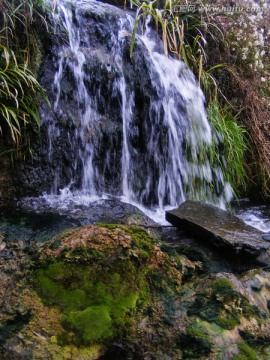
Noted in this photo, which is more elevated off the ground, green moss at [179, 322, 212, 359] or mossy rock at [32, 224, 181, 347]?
mossy rock at [32, 224, 181, 347]

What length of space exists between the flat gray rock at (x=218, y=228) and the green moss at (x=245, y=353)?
3.38 feet

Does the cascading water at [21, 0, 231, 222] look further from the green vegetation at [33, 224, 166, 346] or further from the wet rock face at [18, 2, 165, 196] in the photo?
the green vegetation at [33, 224, 166, 346]

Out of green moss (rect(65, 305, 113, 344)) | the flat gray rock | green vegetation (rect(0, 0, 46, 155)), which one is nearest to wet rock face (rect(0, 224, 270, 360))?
green moss (rect(65, 305, 113, 344))

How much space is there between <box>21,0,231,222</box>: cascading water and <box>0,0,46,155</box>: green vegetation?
226 mm

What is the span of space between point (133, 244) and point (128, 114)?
8.89 ft

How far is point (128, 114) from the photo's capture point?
15.7 ft

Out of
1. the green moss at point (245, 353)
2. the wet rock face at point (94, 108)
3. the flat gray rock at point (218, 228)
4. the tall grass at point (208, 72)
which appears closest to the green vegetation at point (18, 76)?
the wet rock face at point (94, 108)

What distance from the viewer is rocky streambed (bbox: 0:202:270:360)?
194 centimetres

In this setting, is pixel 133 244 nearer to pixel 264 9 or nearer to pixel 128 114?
pixel 128 114

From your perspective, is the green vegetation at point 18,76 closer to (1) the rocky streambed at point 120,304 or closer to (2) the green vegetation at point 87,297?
(1) the rocky streambed at point 120,304

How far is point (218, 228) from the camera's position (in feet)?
10.7

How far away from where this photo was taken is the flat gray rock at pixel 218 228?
117 inches

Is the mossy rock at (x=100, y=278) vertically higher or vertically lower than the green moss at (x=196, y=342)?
higher

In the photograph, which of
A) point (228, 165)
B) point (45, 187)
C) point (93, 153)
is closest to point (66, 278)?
point (45, 187)
